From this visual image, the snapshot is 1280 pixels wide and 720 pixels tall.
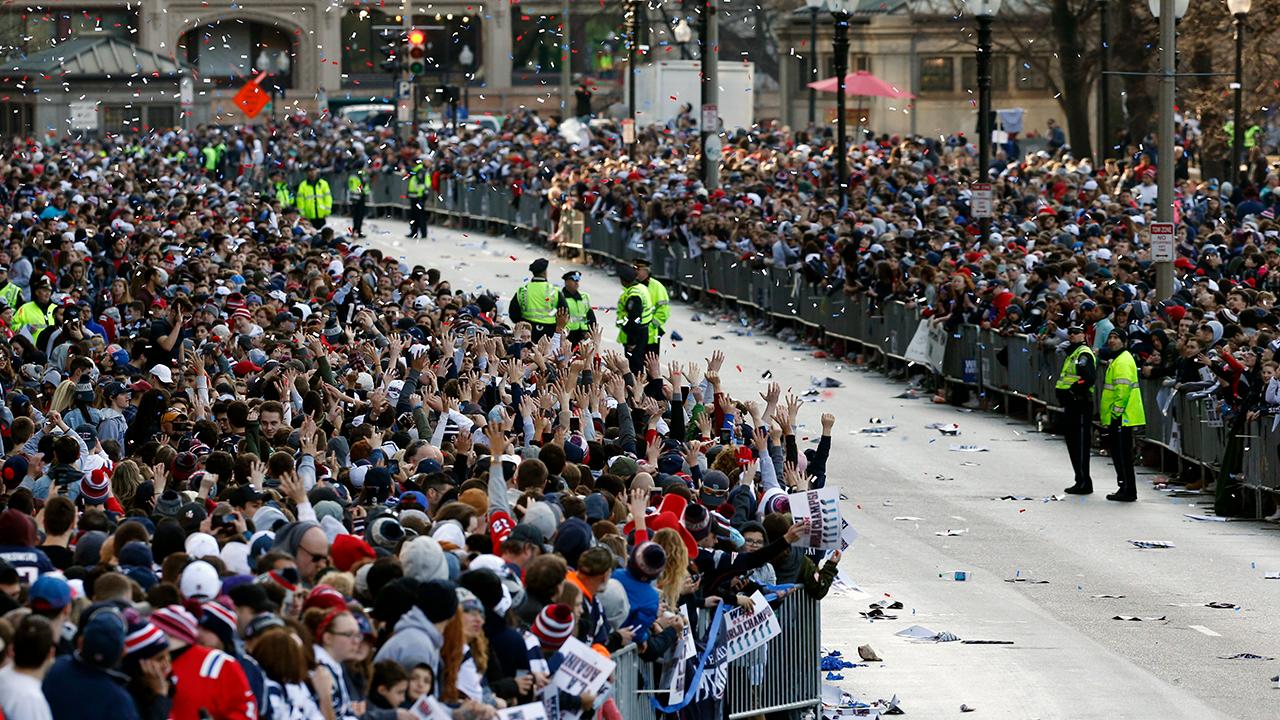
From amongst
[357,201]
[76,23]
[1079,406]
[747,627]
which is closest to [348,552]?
[747,627]

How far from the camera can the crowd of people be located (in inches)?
328

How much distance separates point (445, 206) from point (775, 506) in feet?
129

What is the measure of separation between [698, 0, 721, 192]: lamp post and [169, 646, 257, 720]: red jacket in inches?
1249

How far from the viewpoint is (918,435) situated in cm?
2439

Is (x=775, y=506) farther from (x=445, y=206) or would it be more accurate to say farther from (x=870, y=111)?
(x=870, y=111)

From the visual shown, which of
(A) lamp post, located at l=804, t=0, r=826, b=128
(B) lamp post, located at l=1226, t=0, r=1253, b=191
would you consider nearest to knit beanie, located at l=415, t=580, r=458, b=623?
(B) lamp post, located at l=1226, t=0, r=1253, b=191

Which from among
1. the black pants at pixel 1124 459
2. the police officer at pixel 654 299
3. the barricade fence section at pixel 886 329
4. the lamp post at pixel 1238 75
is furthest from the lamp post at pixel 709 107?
the black pants at pixel 1124 459

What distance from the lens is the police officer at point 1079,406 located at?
2075cm

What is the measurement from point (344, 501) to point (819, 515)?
2486mm

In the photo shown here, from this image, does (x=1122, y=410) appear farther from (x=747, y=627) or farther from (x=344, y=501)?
(x=344, y=501)

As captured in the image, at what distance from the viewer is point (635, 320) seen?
24.9 meters

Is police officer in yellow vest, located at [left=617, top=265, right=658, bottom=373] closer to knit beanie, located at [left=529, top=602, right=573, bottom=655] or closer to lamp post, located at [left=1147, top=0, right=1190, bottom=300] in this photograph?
lamp post, located at [left=1147, top=0, right=1190, bottom=300]

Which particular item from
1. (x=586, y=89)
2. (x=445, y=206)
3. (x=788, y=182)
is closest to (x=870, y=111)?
(x=586, y=89)

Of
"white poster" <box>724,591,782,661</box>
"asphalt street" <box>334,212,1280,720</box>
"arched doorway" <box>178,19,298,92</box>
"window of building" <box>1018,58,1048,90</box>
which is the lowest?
"asphalt street" <box>334,212,1280,720</box>
